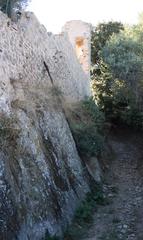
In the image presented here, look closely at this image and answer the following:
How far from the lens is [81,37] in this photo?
22.0 meters

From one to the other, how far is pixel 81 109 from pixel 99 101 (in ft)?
20.8

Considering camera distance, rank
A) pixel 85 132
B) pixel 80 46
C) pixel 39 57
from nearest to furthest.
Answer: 1. pixel 39 57
2. pixel 85 132
3. pixel 80 46

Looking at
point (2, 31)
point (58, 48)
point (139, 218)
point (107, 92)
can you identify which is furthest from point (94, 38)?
point (139, 218)

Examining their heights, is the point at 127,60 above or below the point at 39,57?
below

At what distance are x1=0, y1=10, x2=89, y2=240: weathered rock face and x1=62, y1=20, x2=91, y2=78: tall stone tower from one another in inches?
247

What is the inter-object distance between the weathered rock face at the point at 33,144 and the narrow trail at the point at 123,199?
0.81m

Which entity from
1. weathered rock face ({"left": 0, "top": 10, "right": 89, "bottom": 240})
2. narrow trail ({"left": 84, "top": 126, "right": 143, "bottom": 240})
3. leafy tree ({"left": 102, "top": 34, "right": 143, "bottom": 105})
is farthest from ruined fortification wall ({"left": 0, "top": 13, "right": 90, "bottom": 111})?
narrow trail ({"left": 84, "top": 126, "right": 143, "bottom": 240})

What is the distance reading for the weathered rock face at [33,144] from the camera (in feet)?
26.5

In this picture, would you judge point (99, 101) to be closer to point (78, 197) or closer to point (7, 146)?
point (78, 197)

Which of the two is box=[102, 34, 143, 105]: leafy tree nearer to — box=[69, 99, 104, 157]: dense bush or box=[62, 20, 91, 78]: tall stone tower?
box=[62, 20, 91, 78]: tall stone tower

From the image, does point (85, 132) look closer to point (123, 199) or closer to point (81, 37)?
point (123, 199)

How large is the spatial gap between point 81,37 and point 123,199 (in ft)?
38.3

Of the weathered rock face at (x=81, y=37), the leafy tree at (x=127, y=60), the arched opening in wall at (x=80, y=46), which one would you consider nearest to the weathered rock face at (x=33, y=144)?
the leafy tree at (x=127, y=60)

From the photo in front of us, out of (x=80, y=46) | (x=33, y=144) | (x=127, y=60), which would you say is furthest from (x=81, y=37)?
(x=33, y=144)
